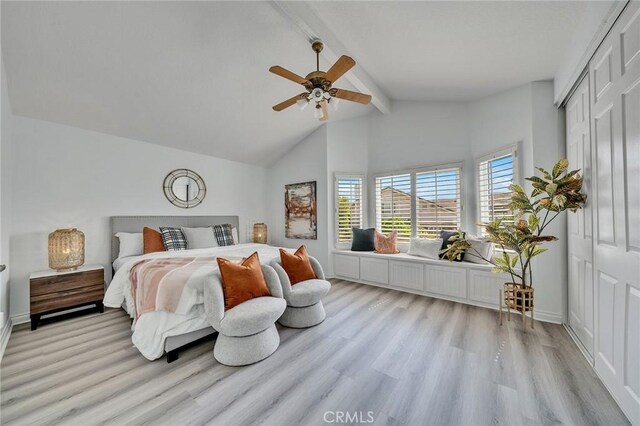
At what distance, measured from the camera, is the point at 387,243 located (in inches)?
173

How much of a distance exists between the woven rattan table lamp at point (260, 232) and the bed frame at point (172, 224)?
14.9 inches

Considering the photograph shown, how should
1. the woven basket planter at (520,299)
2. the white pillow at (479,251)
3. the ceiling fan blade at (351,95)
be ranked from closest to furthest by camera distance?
the ceiling fan blade at (351,95) < the woven basket planter at (520,299) < the white pillow at (479,251)

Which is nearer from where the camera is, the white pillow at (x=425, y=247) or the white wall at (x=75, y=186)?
the white wall at (x=75, y=186)

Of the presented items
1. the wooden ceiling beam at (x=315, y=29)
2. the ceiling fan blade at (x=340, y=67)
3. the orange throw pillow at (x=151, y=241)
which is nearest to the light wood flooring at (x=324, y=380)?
the orange throw pillow at (x=151, y=241)

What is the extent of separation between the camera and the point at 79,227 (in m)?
3.31

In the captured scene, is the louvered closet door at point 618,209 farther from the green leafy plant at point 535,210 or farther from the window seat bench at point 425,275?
the window seat bench at point 425,275

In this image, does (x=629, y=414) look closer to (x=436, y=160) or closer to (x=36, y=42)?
(x=436, y=160)

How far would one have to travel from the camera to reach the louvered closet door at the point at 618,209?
1430mm

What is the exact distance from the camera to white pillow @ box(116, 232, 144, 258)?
3468mm

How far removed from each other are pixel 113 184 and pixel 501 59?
5.28 meters

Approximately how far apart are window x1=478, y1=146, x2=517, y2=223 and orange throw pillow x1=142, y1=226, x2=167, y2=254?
483 centimetres

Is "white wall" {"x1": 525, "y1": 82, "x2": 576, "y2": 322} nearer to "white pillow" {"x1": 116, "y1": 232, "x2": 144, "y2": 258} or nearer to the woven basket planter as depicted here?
the woven basket planter

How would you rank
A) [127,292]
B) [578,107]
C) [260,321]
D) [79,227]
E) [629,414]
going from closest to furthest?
[629,414], [260,321], [578,107], [127,292], [79,227]

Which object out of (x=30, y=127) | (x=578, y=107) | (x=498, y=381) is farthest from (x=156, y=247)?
(x=578, y=107)
